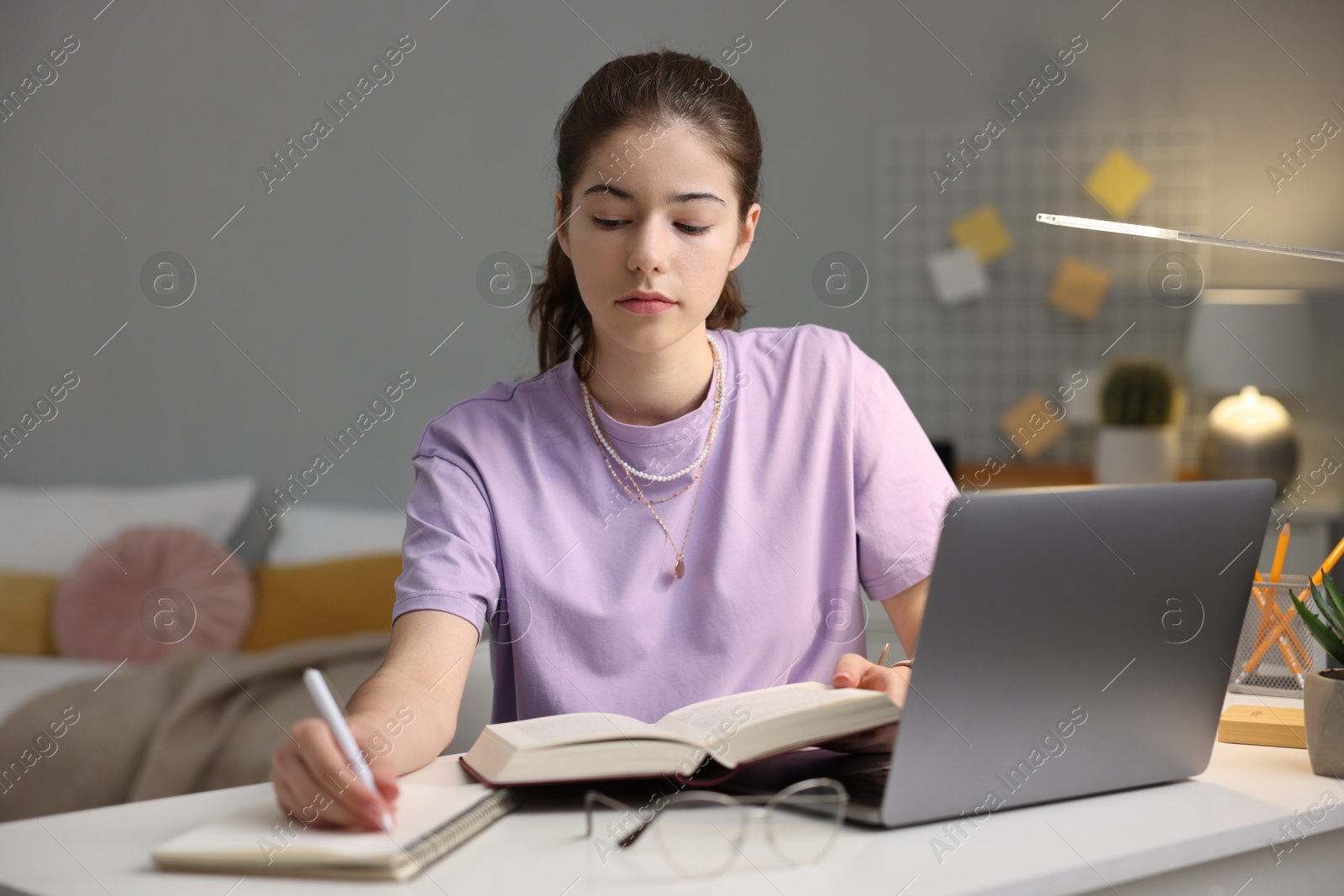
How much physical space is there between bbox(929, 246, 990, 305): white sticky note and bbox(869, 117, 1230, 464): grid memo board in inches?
0.8

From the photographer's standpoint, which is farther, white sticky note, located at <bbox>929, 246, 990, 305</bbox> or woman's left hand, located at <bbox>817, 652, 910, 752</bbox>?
white sticky note, located at <bbox>929, 246, 990, 305</bbox>

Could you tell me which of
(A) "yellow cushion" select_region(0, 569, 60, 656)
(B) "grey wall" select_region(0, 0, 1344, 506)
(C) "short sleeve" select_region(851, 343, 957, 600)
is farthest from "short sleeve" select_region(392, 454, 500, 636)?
(B) "grey wall" select_region(0, 0, 1344, 506)

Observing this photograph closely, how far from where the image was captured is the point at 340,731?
0.65 metres

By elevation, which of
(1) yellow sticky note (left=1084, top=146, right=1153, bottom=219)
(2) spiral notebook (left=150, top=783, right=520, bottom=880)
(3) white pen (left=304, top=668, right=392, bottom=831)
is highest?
(1) yellow sticky note (left=1084, top=146, right=1153, bottom=219)

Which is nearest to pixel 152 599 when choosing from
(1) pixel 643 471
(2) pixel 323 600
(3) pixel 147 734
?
(2) pixel 323 600

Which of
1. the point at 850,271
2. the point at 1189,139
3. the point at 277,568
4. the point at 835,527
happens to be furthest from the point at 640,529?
the point at 1189,139

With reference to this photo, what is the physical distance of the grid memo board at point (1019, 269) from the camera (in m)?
2.74

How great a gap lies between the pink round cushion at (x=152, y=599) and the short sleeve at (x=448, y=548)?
5.31ft

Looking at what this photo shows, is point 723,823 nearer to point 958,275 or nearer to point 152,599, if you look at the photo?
point 152,599

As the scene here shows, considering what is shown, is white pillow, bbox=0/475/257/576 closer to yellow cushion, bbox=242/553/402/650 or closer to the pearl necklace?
yellow cushion, bbox=242/553/402/650

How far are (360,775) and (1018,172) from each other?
2.49m

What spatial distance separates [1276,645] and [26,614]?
2.26m

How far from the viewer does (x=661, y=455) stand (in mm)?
1107

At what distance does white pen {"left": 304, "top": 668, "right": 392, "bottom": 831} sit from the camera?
64 cm
